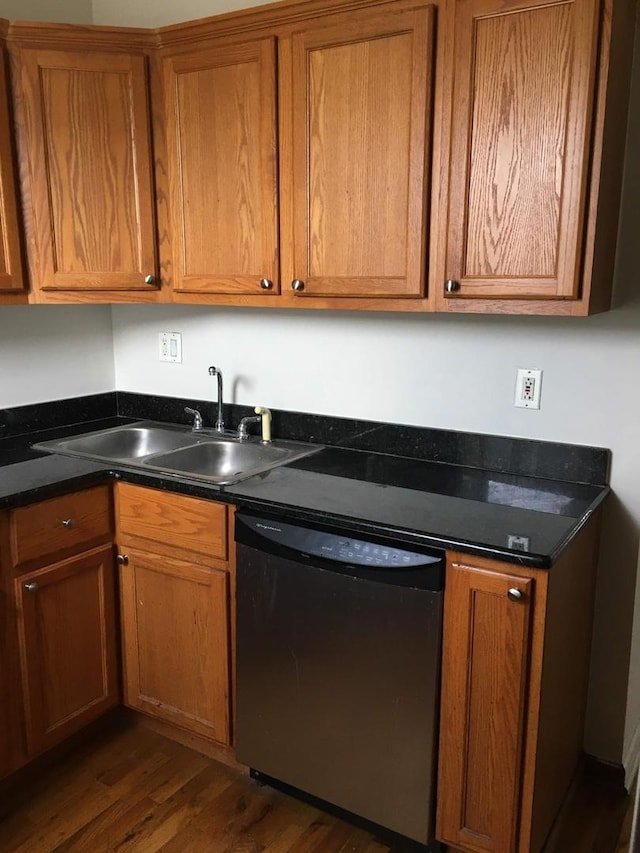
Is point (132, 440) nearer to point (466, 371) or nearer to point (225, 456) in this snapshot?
point (225, 456)

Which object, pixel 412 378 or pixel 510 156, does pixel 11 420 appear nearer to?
pixel 412 378

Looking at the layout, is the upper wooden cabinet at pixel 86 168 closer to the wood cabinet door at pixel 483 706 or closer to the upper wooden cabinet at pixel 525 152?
the upper wooden cabinet at pixel 525 152

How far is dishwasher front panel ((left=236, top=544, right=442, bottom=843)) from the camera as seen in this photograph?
5.64 ft

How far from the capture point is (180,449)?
245 centimetres

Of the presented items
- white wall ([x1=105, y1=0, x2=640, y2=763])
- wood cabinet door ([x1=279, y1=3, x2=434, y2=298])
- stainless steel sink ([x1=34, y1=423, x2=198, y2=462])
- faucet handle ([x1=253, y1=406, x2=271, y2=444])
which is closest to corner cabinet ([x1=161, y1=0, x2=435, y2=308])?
wood cabinet door ([x1=279, y1=3, x2=434, y2=298])

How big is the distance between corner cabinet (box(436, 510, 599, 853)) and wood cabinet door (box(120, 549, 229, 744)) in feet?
2.22

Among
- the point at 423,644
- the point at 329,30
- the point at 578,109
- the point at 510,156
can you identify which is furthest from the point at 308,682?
the point at 329,30

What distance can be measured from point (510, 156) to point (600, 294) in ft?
1.31

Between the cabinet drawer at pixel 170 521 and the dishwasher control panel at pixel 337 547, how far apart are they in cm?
14

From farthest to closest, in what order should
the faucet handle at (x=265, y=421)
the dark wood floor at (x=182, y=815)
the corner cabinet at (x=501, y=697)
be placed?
the faucet handle at (x=265, y=421) → the dark wood floor at (x=182, y=815) → the corner cabinet at (x=501, y=697)

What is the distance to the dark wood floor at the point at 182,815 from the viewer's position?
193 centimetres

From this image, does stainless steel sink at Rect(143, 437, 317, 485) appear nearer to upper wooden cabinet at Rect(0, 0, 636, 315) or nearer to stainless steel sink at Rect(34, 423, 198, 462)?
stainless steel sink at Rect(34, 423, 198, 462)

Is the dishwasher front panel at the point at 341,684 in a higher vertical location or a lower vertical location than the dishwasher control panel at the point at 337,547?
lower

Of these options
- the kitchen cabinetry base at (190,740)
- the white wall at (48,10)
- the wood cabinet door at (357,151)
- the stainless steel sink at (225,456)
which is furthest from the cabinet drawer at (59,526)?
the white wall at (48,10)
